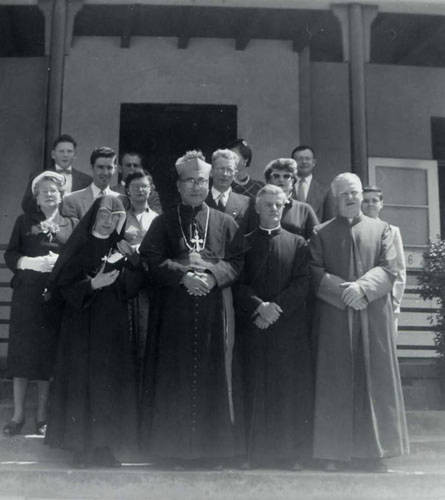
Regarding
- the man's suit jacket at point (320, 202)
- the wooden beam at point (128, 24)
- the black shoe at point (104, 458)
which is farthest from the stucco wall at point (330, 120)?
the black shoe at point (104, 458)

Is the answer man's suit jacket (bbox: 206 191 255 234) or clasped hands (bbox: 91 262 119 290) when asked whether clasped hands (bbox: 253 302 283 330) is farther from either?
clasped hands (bbox: 91 262 119 290)

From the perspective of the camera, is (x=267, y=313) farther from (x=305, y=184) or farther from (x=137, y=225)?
(x=305, y=184)

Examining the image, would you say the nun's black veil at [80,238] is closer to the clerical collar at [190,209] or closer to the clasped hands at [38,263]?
the clasped hands at [38,263]

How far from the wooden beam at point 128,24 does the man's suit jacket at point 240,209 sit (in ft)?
11.7

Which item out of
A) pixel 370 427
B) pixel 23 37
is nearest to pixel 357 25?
pixel 23 37

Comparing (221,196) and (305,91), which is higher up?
(305,91)

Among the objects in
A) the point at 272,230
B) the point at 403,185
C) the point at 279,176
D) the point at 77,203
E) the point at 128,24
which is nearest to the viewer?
the point at 272,230

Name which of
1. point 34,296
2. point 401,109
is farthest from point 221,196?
point 401,109

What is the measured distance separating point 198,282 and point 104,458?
1290 mm

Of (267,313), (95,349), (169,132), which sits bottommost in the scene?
(95,349)

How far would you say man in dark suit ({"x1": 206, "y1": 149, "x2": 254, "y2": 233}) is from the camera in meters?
6.04

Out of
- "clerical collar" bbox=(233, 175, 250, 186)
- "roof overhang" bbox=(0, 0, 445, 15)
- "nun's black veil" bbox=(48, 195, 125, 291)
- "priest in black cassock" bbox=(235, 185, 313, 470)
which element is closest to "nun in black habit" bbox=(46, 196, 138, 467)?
"nun's black veil" bbox=(48, 195, 125, 291)

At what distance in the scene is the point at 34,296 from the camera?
562cm

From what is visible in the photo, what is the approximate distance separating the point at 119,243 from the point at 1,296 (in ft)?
15.8
